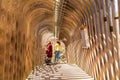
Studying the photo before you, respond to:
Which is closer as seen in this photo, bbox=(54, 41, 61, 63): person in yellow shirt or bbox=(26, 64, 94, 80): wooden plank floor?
bbox=(26, 64, 94, 80): wooden plank floor

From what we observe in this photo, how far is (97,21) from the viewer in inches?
250

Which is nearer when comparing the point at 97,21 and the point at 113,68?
the point at 113,68

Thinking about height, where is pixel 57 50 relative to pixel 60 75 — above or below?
above

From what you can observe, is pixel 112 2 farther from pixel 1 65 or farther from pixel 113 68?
pixel 1 65

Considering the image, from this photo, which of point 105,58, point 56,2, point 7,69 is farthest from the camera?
point 56,2

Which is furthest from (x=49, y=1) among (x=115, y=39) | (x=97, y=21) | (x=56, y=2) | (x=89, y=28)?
(x=115, y=39)

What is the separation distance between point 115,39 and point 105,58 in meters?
0.99

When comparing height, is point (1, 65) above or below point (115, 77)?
above

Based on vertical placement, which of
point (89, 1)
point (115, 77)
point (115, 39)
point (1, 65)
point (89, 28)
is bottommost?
point (115, 77)

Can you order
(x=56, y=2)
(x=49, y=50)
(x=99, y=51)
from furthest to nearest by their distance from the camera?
(x=49, y=50) → (x=56, y=2) → (x=99, y=51)

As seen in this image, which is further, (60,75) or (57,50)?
(57,50)

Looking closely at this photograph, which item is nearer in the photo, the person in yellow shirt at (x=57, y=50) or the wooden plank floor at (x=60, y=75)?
the wooden plank floor at (x=60, y=75)

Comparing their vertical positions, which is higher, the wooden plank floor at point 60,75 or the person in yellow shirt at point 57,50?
the person in yellow shirt at point 57,50

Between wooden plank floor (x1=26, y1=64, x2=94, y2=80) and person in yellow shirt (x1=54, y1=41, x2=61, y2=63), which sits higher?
person in yellow shirt (x1=54, y1=41, x2=61, y2=63)
